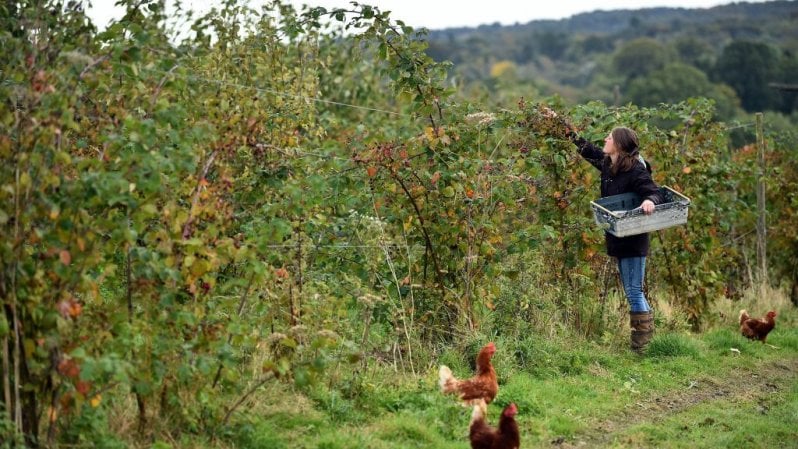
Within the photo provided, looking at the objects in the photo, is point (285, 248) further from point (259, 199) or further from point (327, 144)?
point (327, 144)

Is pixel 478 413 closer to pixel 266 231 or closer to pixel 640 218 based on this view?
pixel 266 231

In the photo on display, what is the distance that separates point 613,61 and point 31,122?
122 metres

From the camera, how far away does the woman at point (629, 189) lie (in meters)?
7.64

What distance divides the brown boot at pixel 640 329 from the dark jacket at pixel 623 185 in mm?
629

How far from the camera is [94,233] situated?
4.44m

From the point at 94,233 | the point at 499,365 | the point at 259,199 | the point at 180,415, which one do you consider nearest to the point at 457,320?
the point at 499,365

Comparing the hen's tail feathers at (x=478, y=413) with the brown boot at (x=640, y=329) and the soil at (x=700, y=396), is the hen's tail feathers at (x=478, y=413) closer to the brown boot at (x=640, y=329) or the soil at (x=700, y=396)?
the soil at (x=700, y=396)

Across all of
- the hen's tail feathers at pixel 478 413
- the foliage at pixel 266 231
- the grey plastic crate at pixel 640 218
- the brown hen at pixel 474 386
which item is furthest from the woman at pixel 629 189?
the hen's tail feathers at pixel 478 413

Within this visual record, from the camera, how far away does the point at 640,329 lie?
8.02 metres

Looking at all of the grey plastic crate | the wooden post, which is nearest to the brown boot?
the grey plastic crate

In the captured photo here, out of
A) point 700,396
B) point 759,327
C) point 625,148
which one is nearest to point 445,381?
point 700,396

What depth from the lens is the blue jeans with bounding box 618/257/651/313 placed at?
7.85m

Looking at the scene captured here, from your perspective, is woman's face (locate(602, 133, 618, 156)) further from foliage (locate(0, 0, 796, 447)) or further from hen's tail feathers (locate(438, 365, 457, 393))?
hen's tail feathers (locate(438, 365, 457, 393))

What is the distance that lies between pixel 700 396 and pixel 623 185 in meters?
1.94
